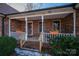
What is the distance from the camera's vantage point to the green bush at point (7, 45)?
8188 millimetres

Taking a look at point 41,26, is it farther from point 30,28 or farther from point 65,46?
point 65,46

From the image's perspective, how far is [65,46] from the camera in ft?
26.8

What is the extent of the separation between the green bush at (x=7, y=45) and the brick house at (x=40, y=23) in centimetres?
15

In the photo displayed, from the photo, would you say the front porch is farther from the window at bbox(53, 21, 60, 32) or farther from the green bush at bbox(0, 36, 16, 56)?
the green bush at bbox(0, 36, 16, 56)

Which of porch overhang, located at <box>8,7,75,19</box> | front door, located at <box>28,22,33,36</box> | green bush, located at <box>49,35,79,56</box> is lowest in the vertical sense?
green bush, located at <box>49,35,79,56</box>

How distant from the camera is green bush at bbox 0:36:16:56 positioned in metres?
8.19

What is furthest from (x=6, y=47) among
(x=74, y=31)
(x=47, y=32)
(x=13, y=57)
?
(x=74, y=31)

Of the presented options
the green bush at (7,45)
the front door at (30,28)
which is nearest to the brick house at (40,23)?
the front door at (30,28)

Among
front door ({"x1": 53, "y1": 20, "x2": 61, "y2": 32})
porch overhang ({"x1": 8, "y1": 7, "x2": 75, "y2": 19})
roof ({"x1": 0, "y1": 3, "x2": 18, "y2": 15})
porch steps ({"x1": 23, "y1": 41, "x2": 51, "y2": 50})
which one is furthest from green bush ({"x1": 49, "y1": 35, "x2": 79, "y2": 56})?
roof ({"x1": 0, "y1": 3, "x2": 18, "y2": 15})

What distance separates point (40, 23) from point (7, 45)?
3.18 feet

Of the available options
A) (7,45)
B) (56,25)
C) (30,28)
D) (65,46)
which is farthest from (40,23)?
(7,45)

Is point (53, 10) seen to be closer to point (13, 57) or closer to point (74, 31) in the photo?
point (74, 31)

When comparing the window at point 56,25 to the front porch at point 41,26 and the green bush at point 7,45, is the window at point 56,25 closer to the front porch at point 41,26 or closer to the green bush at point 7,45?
the front porch at point 41,26

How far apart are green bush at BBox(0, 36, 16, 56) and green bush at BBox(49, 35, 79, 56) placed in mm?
906
